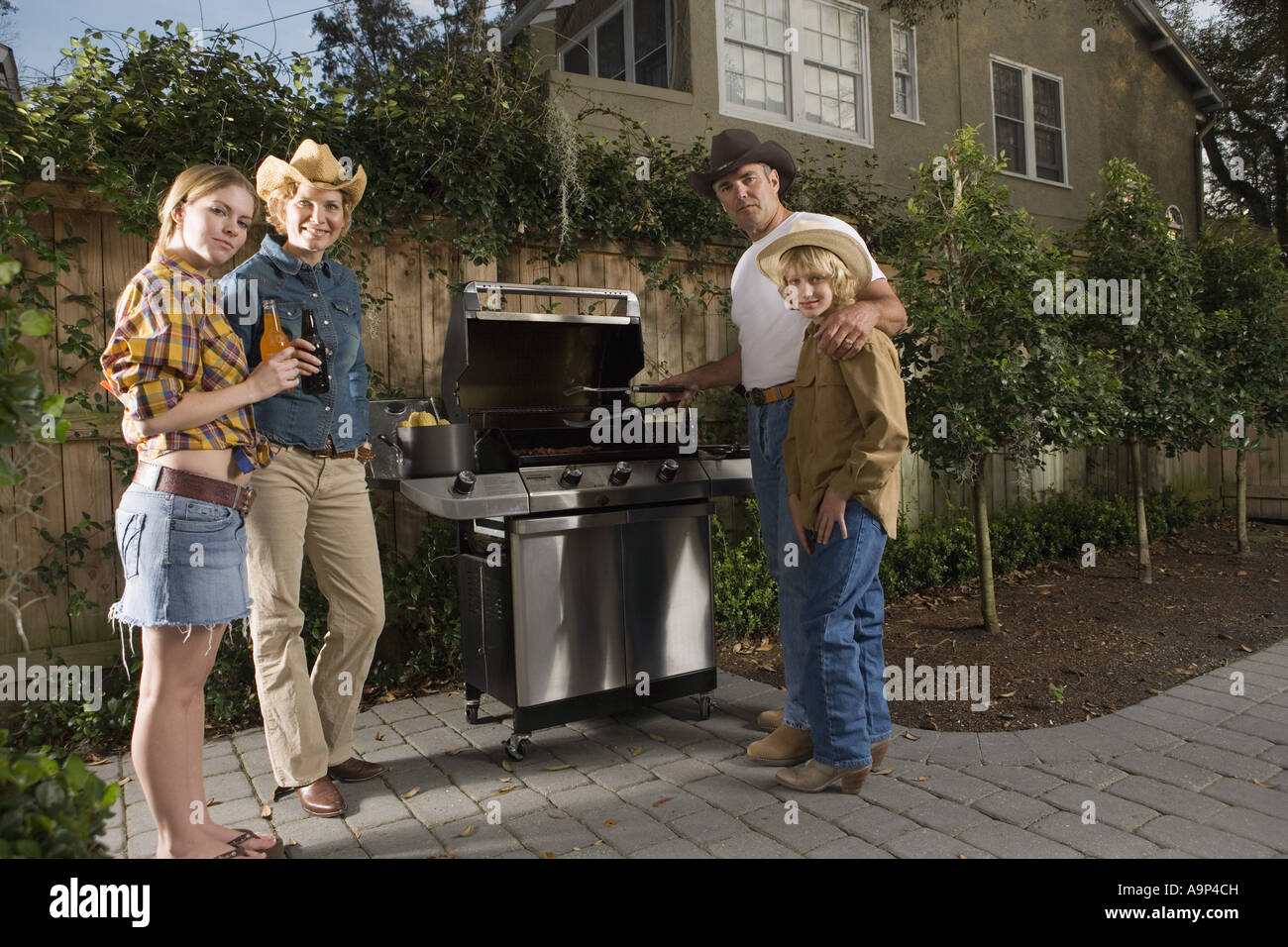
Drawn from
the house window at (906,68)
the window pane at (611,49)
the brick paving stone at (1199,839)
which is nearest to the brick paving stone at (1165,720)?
the brick paving stone at (1199,839)

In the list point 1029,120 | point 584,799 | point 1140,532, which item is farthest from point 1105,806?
point 1029,120

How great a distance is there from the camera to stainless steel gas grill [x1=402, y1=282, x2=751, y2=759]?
339 cm

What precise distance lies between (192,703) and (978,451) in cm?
411

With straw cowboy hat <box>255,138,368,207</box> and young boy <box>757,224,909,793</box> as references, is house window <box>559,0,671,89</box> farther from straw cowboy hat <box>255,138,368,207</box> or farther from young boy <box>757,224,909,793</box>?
young boy <box>757,224,909,793</box>

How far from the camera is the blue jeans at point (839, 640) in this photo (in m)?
3.03

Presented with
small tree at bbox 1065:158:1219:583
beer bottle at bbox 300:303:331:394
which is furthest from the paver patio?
small tree at bbox 1065:158:1219:583

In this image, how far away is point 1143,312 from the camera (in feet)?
20.9

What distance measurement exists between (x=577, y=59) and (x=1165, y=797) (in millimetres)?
10282

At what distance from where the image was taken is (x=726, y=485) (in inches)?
150

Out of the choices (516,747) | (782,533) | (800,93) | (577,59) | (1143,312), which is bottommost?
(516,747)

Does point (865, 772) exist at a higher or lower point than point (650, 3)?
lower

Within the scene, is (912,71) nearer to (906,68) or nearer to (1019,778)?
(906,68)
